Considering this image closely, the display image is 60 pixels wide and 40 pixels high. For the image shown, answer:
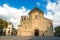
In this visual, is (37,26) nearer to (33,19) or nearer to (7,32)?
(33,19)

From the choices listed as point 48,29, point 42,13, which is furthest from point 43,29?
point 42,13

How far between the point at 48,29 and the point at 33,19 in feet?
18.0

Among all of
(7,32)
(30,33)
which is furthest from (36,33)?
(7,32)

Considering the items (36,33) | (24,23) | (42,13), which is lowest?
(36,33)

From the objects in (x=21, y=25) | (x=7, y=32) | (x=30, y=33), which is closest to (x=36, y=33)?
(x=30, y=33)

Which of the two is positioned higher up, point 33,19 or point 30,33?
point 33,19

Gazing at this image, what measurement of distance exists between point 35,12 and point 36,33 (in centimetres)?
652

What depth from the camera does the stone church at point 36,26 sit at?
48250 mm

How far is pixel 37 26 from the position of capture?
4872 centimetres

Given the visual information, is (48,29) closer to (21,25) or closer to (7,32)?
(21,25)

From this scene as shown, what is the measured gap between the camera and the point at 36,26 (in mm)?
48812

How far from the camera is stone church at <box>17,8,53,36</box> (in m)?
48.2

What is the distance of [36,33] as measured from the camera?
49219 mm

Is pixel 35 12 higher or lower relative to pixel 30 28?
higher
